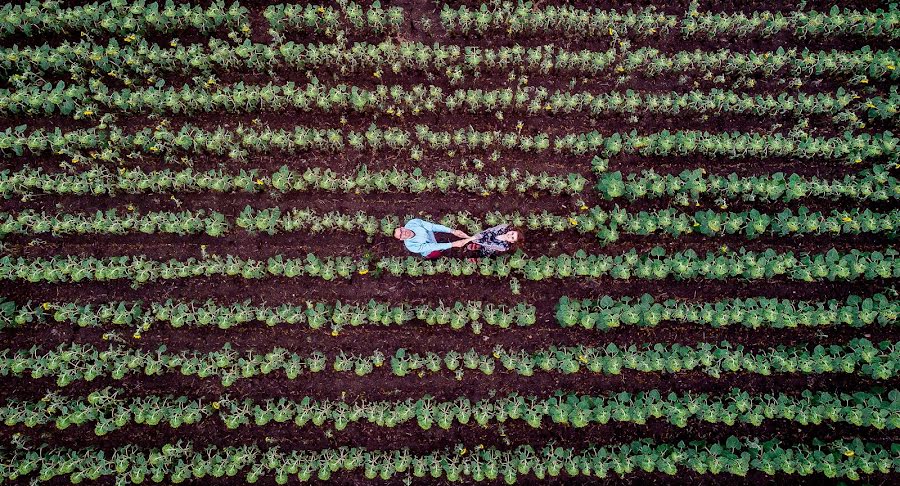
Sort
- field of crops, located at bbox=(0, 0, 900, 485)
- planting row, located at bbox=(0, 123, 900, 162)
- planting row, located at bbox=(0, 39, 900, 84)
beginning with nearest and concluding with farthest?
1. field of crops, located at bbox=(0, 0, 900, 485)
2. planting row, located at bbox=(0, 123, 900, 162)
3. planting row, located at bbox=(0, 39, 900, 84)

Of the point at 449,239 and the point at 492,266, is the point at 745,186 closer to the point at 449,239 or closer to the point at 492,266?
the point at 492,266

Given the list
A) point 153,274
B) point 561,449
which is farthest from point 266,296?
point 561,449

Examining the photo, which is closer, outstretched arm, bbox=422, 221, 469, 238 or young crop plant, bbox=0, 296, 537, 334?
young crop plant, bbox=0, 296, 537, 334

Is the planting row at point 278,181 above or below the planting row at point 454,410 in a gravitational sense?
above

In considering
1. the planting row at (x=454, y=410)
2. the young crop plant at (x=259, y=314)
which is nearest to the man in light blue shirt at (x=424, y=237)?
the young crop plant at (x=259, y=314)

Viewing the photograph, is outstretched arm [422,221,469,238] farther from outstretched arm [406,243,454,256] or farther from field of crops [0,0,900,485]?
outstretched arm [406,243,454,256]

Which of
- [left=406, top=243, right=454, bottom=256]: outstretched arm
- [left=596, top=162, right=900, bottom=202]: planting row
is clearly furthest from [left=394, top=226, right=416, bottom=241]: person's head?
[left=596, top=162, right=900, bottom=202]: planting row

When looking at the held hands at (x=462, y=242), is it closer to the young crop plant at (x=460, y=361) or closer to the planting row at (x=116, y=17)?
the young crop plant at (x=460, y=361)
